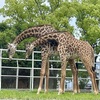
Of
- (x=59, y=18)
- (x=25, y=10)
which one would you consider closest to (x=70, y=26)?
(x=59, y=18)

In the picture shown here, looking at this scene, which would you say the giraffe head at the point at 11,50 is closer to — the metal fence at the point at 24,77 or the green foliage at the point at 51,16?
the metal fence at the point at 24,77

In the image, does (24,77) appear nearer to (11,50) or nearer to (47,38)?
(11,50)

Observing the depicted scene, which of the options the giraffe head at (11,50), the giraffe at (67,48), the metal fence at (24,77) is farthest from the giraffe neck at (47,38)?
the metal fence at (24,77)

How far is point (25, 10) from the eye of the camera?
2420 cm

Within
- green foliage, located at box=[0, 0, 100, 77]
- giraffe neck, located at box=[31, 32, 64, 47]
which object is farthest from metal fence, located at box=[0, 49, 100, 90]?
giraffe neck, located at box=[31, 32, 64, 47]

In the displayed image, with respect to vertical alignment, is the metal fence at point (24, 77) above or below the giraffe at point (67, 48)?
below

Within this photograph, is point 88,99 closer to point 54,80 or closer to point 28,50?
point 28,50

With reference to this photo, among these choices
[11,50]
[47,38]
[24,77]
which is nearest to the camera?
[47,38]

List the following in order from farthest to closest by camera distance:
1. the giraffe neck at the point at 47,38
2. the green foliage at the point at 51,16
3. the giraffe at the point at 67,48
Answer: the green foliage at the point at 51,16 → the giraffe neck at the point at 47,38 → the giraffe at the point at 67,48

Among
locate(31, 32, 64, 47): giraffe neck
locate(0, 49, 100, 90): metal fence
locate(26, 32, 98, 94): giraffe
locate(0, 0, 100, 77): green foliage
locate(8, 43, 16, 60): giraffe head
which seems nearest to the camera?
locate(26, 32, 98, 94): giraffe

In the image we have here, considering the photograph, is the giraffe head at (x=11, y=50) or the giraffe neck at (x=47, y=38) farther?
the giraffe head at (x=11, y=50)

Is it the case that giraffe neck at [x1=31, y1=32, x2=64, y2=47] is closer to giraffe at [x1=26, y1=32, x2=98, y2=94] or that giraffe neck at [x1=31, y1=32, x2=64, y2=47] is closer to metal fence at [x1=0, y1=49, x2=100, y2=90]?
giraffe at [x1=26, y1=32, x2=98, y2=94]

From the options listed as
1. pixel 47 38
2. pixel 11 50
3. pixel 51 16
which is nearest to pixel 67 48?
pixel 47 38

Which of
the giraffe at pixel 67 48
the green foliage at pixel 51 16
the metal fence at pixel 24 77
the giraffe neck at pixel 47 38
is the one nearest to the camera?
the giraffe at pixel 67 48
